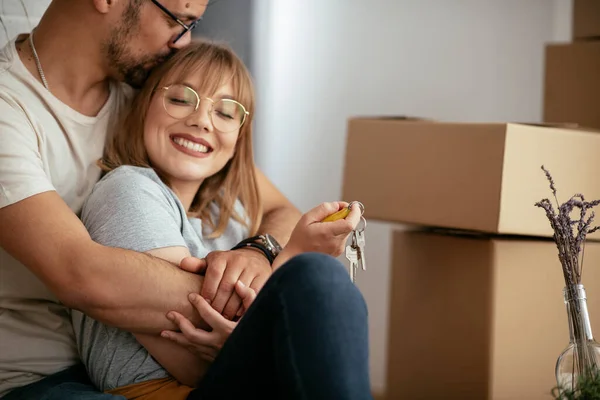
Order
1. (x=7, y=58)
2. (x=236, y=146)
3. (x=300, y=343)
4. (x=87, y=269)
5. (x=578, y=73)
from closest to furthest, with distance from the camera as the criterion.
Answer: (x=300, y=343) → (x=87, y=269) → (x=7, y=58) → (x=236, y=146) → (x=578, y=73)

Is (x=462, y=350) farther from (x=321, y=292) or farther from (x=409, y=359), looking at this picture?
(x=321, y=292)

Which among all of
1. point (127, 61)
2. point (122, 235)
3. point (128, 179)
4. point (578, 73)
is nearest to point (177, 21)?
point (127, 61)

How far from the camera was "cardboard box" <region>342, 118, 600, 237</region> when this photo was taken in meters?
1.61

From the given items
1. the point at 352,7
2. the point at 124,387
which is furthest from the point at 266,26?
the point at 124,387

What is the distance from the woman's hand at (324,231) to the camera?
1264 mm

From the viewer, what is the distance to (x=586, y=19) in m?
2.07

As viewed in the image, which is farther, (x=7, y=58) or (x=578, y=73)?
(x=578, y=73)

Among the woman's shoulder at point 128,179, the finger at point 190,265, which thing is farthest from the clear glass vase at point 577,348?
the woman's shoulder at point 128,179

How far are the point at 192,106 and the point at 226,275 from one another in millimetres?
382

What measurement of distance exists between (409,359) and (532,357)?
1.12 feet

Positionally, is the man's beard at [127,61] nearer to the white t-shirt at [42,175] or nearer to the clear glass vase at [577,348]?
the white t-shirt at [42,175]

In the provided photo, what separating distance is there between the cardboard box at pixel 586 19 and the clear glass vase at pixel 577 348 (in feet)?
3.22

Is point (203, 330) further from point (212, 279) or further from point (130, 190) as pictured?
point (130, 190)

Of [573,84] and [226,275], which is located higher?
[573,84]
